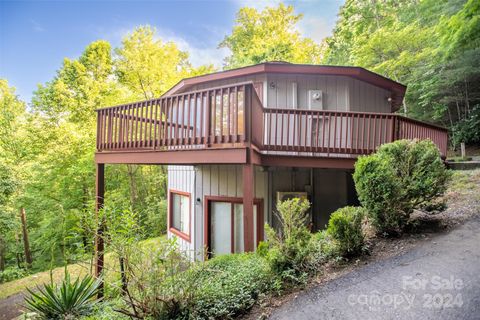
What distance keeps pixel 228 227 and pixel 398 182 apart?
4.20 m

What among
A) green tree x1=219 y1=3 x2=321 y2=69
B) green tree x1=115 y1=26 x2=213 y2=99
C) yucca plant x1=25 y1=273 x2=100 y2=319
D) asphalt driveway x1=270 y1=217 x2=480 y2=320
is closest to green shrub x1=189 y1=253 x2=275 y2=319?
asphalt driveway x1=270 y1=217 x2=480 y2=320

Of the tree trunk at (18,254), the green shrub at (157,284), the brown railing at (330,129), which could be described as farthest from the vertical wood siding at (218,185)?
the tree trunk at (18,254)

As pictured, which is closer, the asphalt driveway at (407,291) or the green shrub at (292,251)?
the asphalt driveway at (407,291)

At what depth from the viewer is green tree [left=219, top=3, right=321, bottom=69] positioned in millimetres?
17828

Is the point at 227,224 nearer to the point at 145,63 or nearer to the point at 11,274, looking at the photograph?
the point at 145,63

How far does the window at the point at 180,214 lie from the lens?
7582 millimetres

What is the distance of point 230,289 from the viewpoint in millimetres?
2941

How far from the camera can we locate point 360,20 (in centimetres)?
1781

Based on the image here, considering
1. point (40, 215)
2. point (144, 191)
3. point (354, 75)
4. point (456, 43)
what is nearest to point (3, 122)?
point (40, 215)

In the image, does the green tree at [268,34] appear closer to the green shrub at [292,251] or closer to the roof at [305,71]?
the roof at [305,71]

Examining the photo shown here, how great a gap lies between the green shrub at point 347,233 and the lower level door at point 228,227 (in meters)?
3.11

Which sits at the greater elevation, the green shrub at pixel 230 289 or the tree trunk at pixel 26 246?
the green shrub at pixel 230 289

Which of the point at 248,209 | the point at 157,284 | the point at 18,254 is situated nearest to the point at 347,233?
the point at 248,209

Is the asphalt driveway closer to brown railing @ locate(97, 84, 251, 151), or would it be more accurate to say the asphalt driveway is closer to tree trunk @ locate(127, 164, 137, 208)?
brown railing @ locate(97, 84, 251, 151)
